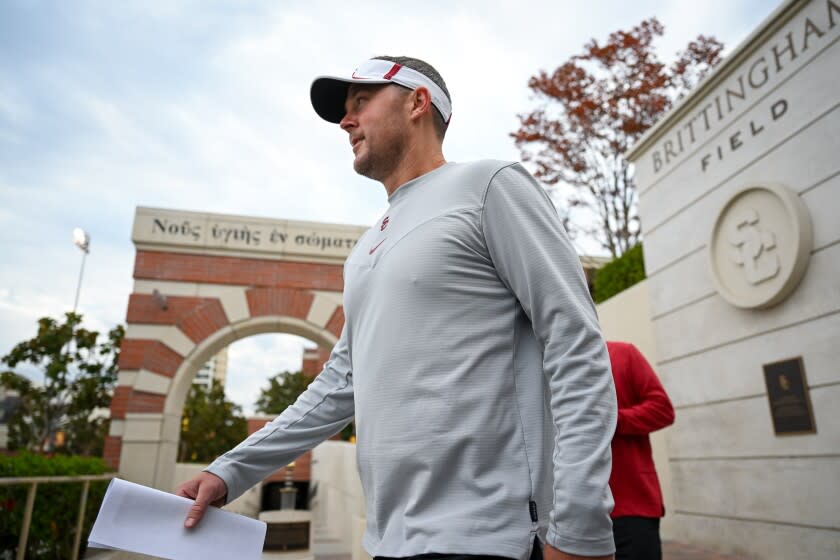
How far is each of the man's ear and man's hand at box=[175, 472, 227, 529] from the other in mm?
1138

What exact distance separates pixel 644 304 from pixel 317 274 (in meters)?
5.52

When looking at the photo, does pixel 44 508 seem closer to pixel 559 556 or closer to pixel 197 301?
pixel 197 301

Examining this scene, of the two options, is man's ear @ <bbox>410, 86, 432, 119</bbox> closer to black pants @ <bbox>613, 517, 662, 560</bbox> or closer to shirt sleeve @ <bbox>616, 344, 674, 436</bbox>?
shirt sleeve @ <bbox>616, 344, 674, 436</bbox>

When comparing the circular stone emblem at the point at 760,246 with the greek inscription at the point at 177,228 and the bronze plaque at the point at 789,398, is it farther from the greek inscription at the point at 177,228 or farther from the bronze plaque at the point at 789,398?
the greek inscription at the point at 177,228

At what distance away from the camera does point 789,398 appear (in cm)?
507

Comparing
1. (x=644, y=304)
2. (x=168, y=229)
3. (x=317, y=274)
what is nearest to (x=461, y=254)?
(x=644, y=304)

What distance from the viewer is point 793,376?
198 inches

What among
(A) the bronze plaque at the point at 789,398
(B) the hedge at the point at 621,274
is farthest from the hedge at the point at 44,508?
(B) the hedge at the point at 621,274

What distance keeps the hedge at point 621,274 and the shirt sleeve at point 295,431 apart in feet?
24.9

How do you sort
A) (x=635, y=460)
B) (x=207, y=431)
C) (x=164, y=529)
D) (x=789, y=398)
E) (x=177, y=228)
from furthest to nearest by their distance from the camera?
(x=207, y=431), (x=177, y=228), (x=789, y=398), (x=635, y=460), (x=164, y=529)

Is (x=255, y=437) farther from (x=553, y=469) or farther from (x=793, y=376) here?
(x=793, y=376)

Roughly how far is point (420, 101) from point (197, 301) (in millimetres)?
9068

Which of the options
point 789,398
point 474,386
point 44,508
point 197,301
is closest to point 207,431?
point 197,301

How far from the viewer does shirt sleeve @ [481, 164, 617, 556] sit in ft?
3.32
